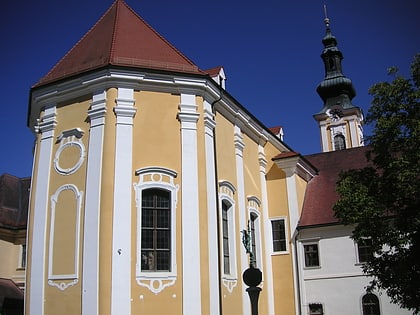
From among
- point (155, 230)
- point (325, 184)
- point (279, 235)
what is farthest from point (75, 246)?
point (325, 184)

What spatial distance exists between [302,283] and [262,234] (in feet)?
8.53

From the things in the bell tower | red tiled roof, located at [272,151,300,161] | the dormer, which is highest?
the bell tower

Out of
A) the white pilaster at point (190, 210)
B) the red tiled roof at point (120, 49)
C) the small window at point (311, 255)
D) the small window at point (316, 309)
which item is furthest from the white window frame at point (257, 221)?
the red tiled roof at point (120, 49)

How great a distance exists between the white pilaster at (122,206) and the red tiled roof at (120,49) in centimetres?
117

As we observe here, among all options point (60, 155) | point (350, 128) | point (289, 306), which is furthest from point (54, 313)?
point (350, 128)

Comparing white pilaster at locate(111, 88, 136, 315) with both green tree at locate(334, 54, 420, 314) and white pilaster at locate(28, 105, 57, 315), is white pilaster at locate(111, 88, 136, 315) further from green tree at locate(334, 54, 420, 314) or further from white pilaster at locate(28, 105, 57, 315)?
green tree at locate(334, 54, 420, 314)

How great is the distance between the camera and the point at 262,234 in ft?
66.1

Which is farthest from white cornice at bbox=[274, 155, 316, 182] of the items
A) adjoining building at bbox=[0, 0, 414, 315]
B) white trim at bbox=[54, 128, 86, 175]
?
white trim at bbox=[54, 128, 86, 175]

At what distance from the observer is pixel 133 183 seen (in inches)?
566

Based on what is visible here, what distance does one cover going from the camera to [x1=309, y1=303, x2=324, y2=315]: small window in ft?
66.8

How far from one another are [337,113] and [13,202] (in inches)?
1066

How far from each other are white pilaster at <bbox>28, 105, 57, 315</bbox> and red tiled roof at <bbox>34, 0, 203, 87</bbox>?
143cm

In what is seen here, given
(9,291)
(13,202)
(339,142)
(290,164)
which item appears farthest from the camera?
(339,142)

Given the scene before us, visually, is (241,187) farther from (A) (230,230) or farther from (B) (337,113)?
(B) (337,113)
